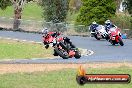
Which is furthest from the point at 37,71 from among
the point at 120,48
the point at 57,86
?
the point at 120,48

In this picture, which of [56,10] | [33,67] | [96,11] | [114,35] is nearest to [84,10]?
[96,11]

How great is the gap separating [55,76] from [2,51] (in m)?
12.8

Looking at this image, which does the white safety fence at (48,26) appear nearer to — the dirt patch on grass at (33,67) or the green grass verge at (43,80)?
the dirt patch on grass at (33,67)

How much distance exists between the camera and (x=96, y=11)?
142 feet

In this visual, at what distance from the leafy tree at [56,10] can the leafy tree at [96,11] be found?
136 inches

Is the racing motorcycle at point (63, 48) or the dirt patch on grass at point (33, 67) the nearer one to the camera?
the racing motorcycle at point (63, 48)

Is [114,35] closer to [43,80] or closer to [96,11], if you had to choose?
[43,80]

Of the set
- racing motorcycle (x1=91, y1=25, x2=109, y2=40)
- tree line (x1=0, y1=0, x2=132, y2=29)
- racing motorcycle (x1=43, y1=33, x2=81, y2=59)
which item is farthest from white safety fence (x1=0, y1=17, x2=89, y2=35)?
racing motorcycle (x1=43, y1=33, x2=81, y2=59)

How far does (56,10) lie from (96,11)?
5.95 meters

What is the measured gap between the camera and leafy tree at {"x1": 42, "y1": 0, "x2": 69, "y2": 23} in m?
46.9

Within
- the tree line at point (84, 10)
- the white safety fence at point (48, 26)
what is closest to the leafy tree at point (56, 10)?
the tree line at point (84, 10)

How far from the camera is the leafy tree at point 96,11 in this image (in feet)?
142

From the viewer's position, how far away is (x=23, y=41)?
33.6m

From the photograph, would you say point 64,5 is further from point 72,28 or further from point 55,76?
point 55,76
